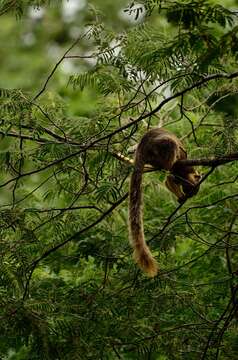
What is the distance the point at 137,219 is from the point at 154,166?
71 centimetres

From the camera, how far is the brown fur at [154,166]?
4.73m

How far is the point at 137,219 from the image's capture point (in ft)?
16.8

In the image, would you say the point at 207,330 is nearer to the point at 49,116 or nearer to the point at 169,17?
the point at 49,116

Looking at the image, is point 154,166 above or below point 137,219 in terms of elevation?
above

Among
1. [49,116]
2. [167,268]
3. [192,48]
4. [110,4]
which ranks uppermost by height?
[110,4]

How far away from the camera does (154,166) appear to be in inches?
226

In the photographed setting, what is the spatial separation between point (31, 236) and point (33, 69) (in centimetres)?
1150

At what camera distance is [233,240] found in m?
5.68

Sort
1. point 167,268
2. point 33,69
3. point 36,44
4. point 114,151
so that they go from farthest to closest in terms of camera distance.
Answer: point 36,44
point 33,69
point 167,268
point 114,151

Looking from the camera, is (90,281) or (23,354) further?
(23,354)

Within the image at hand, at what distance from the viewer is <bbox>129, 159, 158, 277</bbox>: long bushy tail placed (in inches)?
184

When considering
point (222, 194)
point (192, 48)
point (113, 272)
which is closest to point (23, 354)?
point (113, 272)

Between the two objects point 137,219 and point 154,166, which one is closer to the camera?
point 137,219

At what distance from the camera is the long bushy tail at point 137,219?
4684mm
